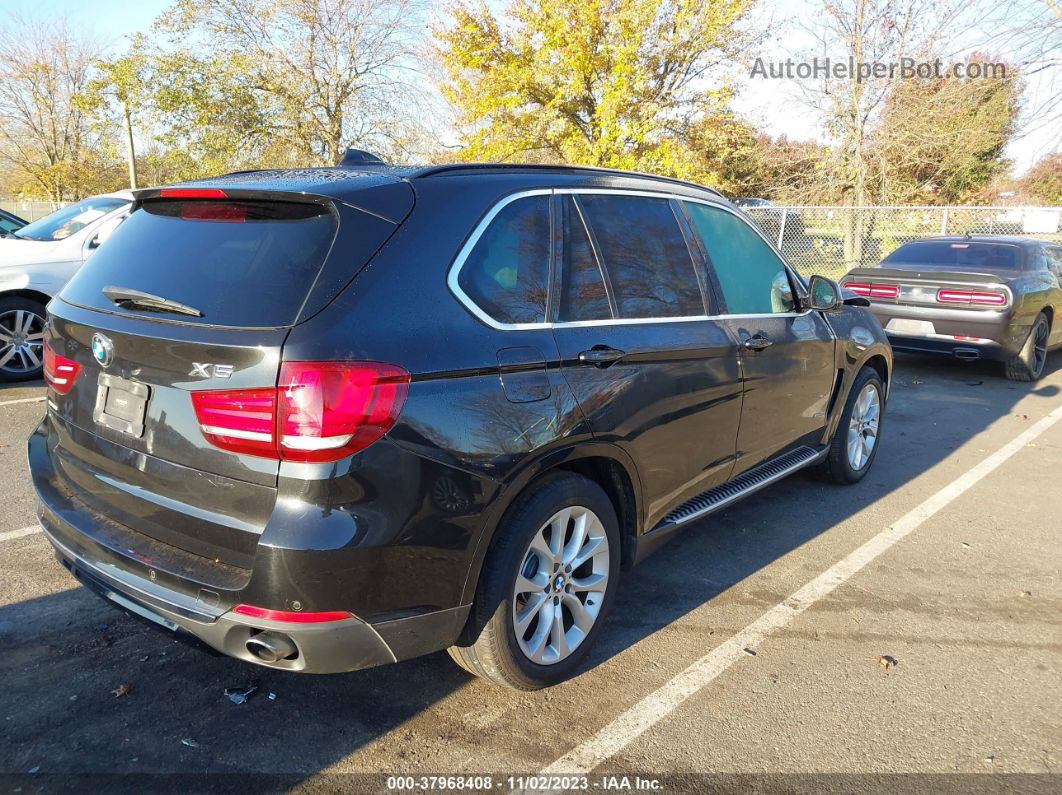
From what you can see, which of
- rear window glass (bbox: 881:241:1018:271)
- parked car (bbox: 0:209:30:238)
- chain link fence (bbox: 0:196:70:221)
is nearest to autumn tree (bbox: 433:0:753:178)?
rear window glass (bbox: 881:241:1018:271)

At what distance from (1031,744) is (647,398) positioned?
1738 mm

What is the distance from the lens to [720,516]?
15.0ft

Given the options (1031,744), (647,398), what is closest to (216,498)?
(647,398)

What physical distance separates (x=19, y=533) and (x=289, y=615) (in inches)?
103

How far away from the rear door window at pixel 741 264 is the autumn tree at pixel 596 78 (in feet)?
43.9

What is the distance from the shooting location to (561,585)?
278 cm

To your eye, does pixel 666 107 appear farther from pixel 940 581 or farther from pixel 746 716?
pixel 746 716

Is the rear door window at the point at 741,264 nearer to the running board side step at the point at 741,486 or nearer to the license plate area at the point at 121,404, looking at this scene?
the running board side step at the point at 741,486

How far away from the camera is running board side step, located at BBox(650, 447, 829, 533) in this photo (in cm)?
339

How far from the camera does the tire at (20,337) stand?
6.98m

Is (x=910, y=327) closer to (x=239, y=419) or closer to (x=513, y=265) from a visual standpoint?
(x=513, y=265)

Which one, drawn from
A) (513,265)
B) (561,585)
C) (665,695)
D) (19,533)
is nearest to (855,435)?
(665,695)

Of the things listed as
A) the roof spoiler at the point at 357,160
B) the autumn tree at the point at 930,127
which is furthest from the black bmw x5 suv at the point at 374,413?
the autumn tree at the point at 930,127

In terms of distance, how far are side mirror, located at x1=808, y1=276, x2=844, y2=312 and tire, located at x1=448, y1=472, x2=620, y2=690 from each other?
2.16m
